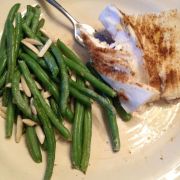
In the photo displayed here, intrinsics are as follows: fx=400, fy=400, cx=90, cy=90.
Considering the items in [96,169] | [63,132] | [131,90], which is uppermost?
[131,90]

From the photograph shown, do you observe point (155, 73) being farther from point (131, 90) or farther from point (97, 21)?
point (97, 21)

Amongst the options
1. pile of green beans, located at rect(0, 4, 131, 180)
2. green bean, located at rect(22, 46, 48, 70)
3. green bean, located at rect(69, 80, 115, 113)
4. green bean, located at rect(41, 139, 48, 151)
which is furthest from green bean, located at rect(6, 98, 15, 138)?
green bean, located at rect(69, 80, 115, 113)

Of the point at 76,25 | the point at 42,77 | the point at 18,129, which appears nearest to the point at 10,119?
the point at 18,129

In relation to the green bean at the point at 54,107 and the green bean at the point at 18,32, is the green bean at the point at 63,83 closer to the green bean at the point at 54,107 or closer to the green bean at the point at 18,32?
the green bean at the point at 54,107

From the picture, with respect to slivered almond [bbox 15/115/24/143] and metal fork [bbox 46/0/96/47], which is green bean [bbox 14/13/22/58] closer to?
metal fork [bbox 46/0/96/47]

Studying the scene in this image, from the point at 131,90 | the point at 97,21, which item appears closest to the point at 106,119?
the point at 131,90
